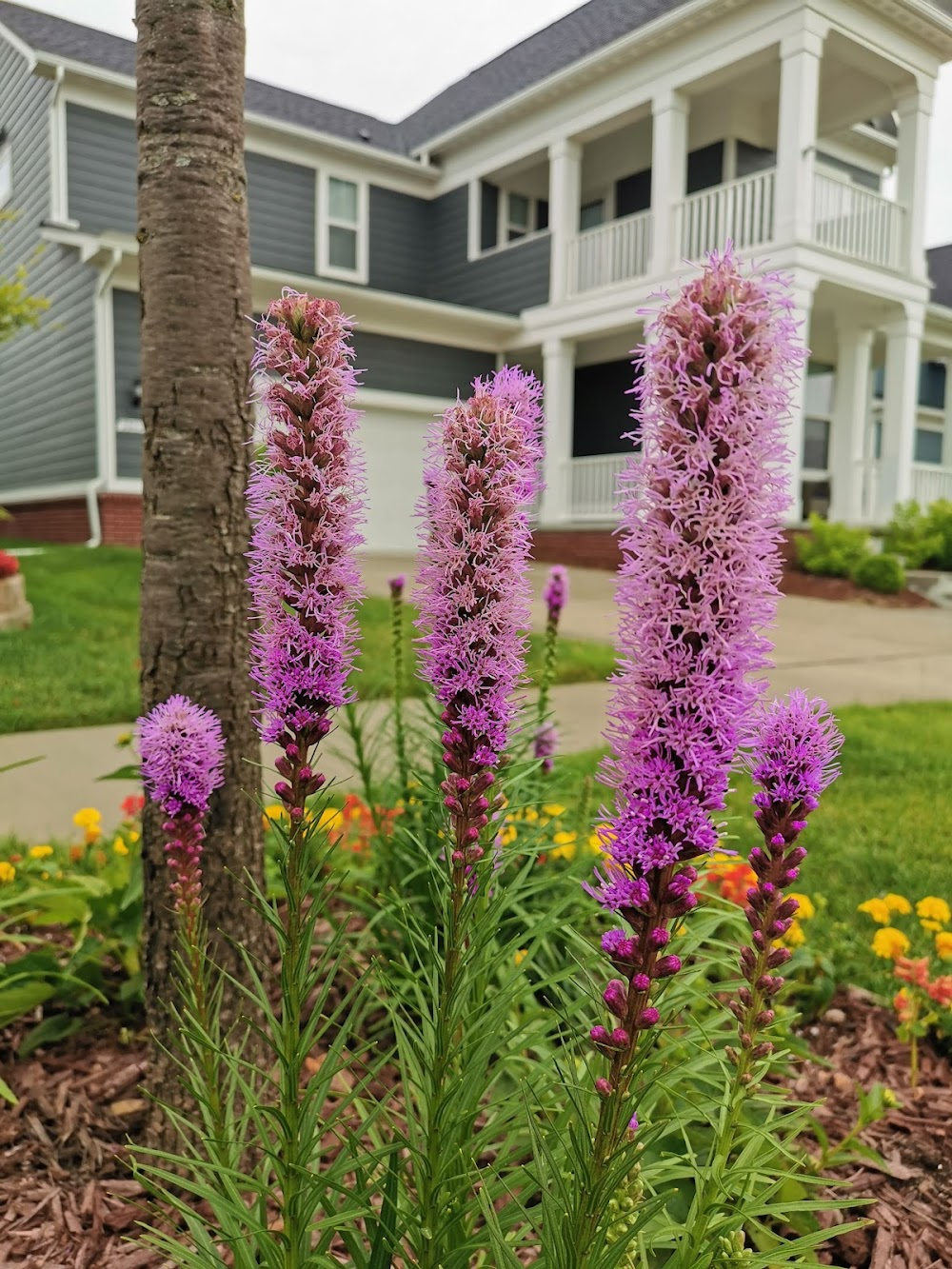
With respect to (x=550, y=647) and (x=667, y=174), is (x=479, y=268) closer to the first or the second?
(x=667, y=174)

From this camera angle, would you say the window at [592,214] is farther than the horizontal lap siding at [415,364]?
Yes

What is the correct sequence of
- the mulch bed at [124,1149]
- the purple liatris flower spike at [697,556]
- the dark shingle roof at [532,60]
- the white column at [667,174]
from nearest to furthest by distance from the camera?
1. the purple liatris flower spike at [697,556]
2. the mulch bed at [124,1149]
3. the white column at [667,174]
4. the dark shingle roof at [532,60]

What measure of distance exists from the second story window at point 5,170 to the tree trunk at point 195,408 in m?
19.9

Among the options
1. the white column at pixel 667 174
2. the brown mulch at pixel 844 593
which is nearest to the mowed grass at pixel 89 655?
the brown mulch at pixel 844 593

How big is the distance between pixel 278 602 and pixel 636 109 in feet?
55.5

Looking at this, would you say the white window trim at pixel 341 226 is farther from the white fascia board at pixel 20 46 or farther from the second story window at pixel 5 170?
the second story window at pixel 5 170

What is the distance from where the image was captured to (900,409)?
1555cm

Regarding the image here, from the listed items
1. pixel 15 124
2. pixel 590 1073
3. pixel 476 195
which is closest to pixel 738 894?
pixel 590 1073

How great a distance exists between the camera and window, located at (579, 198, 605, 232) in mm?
18766

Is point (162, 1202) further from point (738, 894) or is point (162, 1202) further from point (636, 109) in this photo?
point (636, 109)

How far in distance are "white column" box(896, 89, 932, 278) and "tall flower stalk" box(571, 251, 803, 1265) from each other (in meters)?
17.3

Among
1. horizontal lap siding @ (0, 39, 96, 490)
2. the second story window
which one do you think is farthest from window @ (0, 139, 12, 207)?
horizontal lap siding @ (0, 39, 96, 490)

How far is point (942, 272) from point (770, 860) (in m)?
32.0

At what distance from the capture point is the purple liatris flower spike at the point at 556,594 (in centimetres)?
288
